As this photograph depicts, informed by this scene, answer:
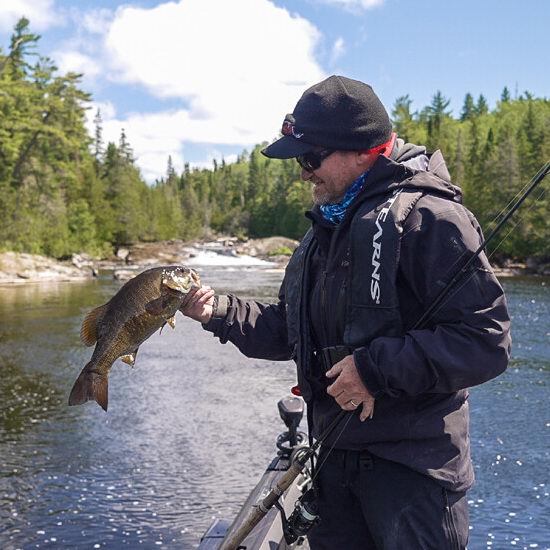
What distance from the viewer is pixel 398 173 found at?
282cm

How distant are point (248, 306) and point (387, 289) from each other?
1154 mm

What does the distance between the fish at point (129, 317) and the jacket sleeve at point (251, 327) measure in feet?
0.83

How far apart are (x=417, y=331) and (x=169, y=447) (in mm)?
8607

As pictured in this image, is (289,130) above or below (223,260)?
above

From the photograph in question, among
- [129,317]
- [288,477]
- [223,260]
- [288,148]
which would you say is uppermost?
[288,148]

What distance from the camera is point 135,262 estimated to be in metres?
64.6

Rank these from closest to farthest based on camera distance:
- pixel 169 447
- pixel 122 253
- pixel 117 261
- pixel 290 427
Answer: pixel 290 427 → pixel 169 447 → pixel 117 261 → pixel 122 253

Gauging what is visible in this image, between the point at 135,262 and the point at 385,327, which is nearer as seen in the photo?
the point at 385,327

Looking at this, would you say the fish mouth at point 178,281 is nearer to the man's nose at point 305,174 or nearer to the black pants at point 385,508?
the man's nose at point 305,174

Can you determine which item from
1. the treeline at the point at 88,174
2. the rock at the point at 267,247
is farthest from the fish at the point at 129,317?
the rock at the point at 267,247

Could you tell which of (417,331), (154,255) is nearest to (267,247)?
(154,255)

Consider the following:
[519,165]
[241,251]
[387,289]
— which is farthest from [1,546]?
[241,251]

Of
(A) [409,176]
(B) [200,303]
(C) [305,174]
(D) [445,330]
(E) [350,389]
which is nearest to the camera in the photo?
(D) [445,330]

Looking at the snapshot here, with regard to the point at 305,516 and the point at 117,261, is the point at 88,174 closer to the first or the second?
the point at 117,261
